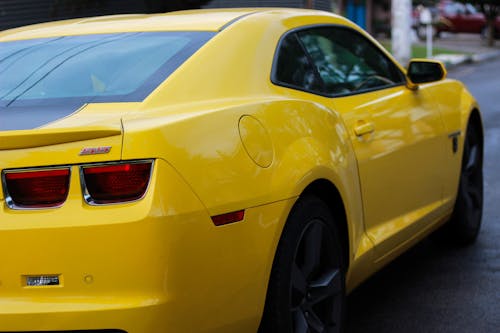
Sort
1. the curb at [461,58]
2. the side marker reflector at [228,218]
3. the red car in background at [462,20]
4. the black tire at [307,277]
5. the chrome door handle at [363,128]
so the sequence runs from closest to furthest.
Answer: the side marker reflector at [228,218]
the black tire at [307,277]
the chrome door handle at [363,128]
the curb at [461,58]
the red car in background at [462,20]

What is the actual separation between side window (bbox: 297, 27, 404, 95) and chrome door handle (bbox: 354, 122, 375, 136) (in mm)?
225

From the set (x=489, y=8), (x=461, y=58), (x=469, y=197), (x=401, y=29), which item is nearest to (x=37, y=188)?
(x=469, y=197)

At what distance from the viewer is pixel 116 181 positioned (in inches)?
117

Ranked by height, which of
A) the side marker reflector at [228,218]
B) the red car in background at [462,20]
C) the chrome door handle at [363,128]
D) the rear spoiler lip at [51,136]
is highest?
the rear spoiler lip at [51,136]

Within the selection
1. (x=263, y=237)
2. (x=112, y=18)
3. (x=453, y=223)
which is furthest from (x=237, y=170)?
(x=453, y=223)

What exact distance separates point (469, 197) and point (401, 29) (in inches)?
694

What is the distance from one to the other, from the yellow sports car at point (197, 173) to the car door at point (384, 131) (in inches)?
0.5

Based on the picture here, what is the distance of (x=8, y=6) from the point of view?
46.4ft

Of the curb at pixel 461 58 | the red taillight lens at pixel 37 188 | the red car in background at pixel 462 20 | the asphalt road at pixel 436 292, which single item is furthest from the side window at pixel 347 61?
the red car in background at pixel 462 20

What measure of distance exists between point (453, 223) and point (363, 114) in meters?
1.76

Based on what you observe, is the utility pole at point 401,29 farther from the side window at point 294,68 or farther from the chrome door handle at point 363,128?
the side window at point 294,68

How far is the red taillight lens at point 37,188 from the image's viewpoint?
9.79 feet

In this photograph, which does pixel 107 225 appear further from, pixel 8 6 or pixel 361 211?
pixel 8 6

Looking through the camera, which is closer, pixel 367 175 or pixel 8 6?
pixel 367 175
